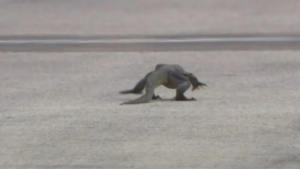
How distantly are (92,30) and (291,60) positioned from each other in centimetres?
427

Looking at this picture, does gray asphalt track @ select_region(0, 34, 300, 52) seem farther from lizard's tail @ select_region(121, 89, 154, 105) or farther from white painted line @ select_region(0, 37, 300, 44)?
lizard's tail @ select_region(121, 89, 154, 105)

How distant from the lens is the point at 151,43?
38.3 ft

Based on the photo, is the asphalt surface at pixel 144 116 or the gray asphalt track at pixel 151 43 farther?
the gray asphalt track at pixel 151 43

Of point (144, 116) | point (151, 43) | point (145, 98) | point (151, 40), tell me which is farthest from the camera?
point (151, 40)

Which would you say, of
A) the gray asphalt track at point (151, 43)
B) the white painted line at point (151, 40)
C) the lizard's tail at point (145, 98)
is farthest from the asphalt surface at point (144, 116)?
the white painted line at point (151, 40)

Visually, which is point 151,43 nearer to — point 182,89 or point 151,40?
point 151,40

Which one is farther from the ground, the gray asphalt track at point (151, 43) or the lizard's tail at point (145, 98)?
the lizard's tail at point (145, 98)

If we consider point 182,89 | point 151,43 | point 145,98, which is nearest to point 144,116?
point 145,98

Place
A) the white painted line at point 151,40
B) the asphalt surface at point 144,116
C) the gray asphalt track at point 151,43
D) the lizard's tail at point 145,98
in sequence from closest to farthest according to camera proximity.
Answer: the asphalt surface at point 144,116
the lizard's tail at point 145,98
the gray asphalt track at point 151,43
the white painted line at point 151,40

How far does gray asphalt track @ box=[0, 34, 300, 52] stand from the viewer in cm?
1124

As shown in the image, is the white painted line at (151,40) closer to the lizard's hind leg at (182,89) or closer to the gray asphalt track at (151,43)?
the gray asphalt track at (151,43)

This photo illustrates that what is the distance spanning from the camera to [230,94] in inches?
315

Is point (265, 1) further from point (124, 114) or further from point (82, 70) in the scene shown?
point (124, 114)

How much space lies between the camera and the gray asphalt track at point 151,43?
36.9 ft
